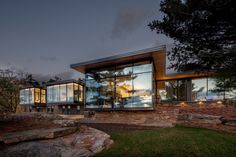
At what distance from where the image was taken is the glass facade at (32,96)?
99.9 ft

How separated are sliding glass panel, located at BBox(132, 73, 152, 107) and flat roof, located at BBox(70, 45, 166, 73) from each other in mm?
1210

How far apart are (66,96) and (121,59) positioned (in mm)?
16524

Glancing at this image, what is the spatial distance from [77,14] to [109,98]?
7.36 metres

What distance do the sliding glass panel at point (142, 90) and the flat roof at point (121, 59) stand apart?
121cm

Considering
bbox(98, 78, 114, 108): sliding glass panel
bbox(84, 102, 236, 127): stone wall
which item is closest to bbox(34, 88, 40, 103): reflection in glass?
bbox(98, 78, 114, 108): sliding glass panel

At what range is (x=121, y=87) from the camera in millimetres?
12078

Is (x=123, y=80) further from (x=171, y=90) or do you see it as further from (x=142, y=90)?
(x=171, y=90)

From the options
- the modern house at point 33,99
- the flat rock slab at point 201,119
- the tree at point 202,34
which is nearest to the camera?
the tree at point 202,34

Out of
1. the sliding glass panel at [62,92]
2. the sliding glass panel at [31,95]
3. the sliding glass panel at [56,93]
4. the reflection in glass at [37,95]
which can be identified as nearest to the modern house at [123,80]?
the sliding glass panel at [62,92]

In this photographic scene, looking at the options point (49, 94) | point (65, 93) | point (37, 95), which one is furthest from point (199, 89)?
point (37, 95)

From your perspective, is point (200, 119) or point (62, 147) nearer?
point (62, 147)

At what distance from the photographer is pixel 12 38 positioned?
14422mm

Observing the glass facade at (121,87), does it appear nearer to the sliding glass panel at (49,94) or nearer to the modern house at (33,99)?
the sliding glass panel at (49,94)

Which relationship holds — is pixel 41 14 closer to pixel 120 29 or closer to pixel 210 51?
pixel 120 29
